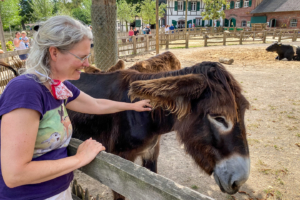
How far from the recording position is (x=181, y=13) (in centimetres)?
4384

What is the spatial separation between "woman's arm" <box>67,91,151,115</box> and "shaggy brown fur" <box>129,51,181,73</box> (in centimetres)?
125

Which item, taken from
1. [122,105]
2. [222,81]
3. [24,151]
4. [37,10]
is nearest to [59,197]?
[24,151]

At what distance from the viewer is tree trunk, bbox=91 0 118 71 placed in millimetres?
4039

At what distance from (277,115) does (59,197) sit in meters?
5.73

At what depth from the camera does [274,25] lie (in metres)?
32.5

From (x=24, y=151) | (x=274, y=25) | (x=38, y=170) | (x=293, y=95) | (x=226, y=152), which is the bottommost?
(x=293, y=95)

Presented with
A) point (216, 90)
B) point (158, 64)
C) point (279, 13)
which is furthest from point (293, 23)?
point (216, 90)

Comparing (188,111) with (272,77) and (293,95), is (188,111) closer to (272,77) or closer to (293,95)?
(293,95)

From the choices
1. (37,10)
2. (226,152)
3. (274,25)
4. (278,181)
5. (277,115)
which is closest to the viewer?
(226,152)

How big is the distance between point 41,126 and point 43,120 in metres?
0.03

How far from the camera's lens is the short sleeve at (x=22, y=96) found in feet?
3.11

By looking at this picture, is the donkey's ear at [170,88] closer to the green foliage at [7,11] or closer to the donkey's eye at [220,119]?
the donkey's eye at [220,119]

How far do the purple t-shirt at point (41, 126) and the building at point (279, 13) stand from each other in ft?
122

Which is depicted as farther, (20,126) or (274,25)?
(274,25)
